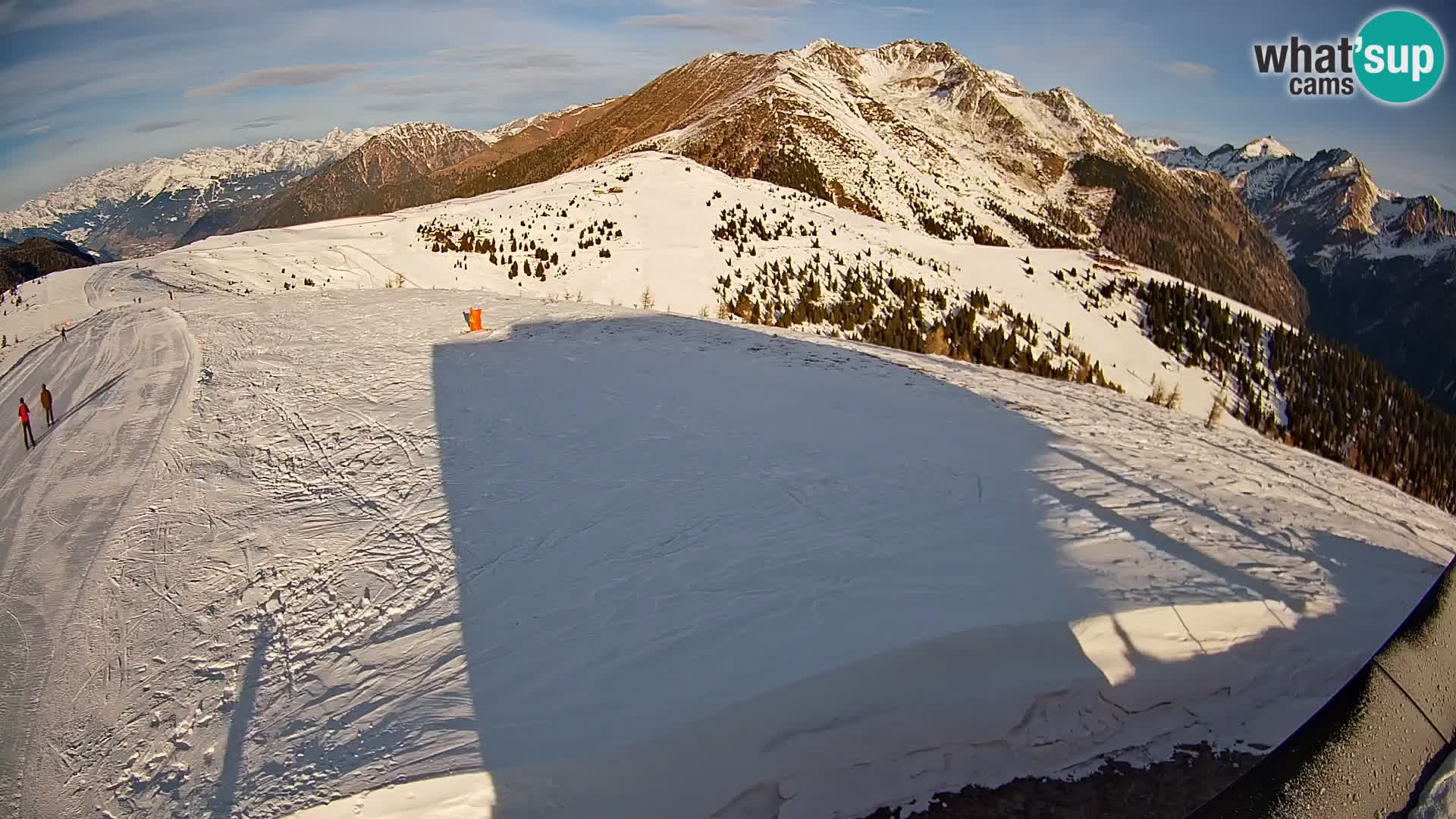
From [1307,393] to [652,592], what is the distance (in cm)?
3073

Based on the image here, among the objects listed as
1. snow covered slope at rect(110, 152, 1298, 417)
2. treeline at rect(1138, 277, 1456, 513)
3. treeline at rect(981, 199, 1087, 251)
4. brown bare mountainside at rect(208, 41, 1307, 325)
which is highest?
brown bare mountainside at rect(208, 41, 1307, 325)

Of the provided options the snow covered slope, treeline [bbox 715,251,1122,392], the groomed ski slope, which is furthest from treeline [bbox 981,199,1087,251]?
the groomed ski slope

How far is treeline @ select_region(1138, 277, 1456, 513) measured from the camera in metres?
23.1

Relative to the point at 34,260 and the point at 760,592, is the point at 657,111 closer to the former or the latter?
the point at 34,260

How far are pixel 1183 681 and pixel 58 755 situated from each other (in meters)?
7.82

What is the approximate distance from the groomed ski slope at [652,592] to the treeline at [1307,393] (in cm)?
1455

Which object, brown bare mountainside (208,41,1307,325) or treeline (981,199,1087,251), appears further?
treeline (981,199,1087,251)

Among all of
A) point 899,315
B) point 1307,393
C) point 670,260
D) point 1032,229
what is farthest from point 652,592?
point 1032,229

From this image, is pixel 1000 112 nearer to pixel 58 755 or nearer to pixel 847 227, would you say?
pixel 847 227

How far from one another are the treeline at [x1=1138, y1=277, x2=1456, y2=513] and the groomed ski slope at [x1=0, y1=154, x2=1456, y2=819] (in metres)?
14.6

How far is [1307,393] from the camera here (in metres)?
26.8

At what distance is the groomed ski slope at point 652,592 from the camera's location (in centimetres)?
441

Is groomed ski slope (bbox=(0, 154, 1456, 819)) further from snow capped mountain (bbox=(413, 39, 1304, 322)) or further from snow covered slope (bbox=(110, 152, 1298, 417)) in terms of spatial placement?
snow capped mountain (bbox=(413, 39, 1304, 322))

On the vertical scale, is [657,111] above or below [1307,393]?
above
